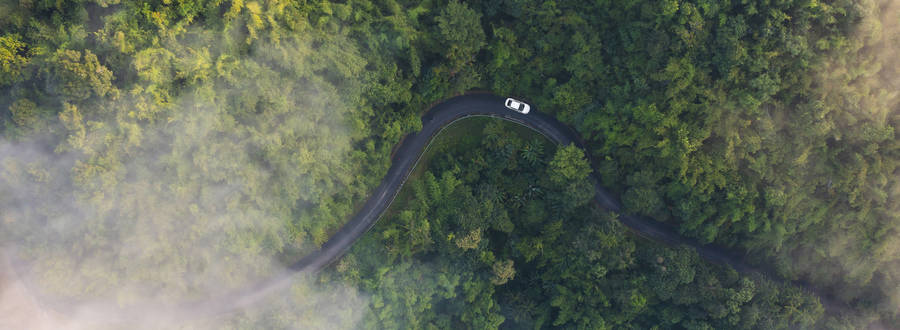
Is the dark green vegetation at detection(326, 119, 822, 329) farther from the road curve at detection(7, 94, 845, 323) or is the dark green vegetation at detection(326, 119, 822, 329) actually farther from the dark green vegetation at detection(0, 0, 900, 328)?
the road curve at detection(7, 94, 845, 323)

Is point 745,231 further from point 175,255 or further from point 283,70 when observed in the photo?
point 175,255

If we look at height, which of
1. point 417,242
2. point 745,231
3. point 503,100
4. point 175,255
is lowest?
point 175,255

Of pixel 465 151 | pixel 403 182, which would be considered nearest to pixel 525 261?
pixel 465 151

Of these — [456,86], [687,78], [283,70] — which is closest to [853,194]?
[687,78]

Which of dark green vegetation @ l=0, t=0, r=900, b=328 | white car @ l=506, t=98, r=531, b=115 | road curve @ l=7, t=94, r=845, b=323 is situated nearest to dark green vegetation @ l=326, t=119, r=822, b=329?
dark green vegetation @ l=0, t=0, r=900, b=328

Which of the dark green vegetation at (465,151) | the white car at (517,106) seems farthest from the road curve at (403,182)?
the dark green vegetation at (465,151)

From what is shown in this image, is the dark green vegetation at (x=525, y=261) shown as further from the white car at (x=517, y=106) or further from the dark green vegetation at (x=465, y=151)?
the white car at (x=517, y=106)

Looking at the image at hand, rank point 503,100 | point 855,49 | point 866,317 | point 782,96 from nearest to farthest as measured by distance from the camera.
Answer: point 855,49, point 782,96, point 866,317, point 503,100
